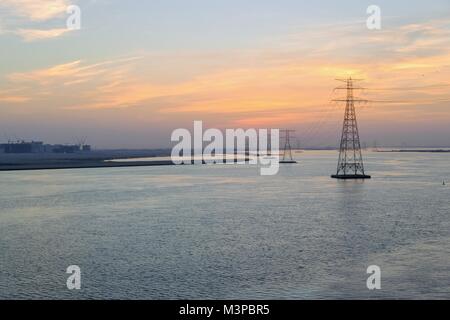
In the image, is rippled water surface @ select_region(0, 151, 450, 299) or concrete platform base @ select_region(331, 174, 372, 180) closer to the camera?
rippled water surface @ select_region(0, 151, 450, 299)

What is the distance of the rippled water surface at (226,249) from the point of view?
17.4m

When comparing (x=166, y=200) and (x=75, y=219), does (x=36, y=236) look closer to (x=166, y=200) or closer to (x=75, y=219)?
(x=75, y=219)

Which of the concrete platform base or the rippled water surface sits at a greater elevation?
the concrete platform base

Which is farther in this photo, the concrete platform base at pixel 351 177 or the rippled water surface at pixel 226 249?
the concrete platform base at pixel 351 177

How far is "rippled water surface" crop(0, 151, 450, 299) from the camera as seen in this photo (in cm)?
1744

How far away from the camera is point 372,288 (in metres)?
17.1

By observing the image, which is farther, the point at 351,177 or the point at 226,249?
the point at 351,177

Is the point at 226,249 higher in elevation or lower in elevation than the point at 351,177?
lower

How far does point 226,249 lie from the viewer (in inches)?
947

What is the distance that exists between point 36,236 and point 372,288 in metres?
18.6

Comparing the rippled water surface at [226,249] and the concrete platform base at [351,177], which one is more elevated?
the concrete platform base at [351,177]
